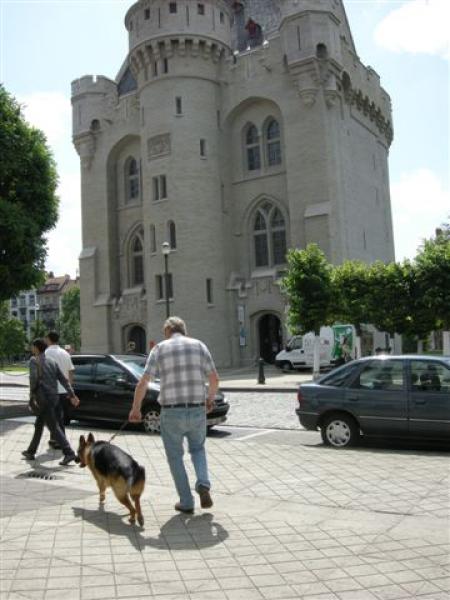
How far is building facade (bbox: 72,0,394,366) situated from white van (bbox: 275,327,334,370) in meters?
2.99

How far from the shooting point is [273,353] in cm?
3772

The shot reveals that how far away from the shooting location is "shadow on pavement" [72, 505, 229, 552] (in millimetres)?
5000

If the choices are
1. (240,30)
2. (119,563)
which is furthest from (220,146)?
(119,563)

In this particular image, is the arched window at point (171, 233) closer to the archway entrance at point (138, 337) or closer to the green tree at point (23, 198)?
the archway entrance at point (138, 337)

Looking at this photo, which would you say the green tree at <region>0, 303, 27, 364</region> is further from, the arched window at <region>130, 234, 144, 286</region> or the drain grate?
the drain grate

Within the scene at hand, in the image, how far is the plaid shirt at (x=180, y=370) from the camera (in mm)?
5840

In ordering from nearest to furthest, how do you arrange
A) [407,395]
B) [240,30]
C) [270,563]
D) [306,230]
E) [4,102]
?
[270,563] → [407,395] → [4,102] → [306,230] → [240,30]

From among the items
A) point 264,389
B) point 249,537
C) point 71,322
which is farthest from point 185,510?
point 71,322

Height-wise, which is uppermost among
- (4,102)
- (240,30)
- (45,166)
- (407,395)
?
(240,30)

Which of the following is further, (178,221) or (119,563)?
(178,221)

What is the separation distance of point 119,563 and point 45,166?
16.6 m

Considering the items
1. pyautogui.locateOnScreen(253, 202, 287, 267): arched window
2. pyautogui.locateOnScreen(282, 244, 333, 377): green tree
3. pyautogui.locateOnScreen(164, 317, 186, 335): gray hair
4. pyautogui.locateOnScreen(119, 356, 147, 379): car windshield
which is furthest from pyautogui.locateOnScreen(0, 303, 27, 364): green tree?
pyautogui.locateOnScreen(164, 317, 186, 335): gray hair

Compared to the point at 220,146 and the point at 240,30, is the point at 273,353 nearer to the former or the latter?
the point at 220,146

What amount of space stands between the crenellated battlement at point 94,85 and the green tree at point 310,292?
2464cm
